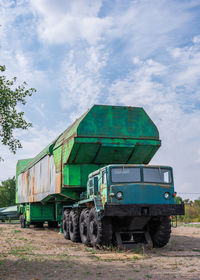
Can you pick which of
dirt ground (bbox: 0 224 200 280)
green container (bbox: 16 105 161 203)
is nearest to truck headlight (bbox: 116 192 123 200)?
dirt ground (bbox: 0 224 200 280)

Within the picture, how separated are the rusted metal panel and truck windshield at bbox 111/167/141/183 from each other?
4462 mm

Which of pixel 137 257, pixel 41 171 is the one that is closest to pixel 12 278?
pixel 137 257

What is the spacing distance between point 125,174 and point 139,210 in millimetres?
1131

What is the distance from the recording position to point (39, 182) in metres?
18.6

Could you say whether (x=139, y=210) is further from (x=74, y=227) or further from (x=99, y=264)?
(x=74, y=227)

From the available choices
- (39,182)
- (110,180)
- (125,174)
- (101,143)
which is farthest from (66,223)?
(125,174)

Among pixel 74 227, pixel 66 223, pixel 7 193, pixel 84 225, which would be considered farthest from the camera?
pixel 7 193

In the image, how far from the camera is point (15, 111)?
15.8m

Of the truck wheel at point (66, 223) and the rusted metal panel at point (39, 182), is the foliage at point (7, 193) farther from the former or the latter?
the truck wheel at point (66, 223)

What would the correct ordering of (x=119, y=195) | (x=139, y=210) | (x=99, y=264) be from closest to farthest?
(x=99, y=264), (x=139, y=210), (x=119, y=195)

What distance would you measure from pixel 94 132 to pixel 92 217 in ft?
10.5

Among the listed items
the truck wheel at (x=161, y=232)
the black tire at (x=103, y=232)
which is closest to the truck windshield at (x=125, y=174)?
the black tire at (x=103, y=232)

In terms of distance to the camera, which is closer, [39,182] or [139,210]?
[139,210]

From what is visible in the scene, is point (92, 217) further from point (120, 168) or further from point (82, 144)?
point (82, 144)
